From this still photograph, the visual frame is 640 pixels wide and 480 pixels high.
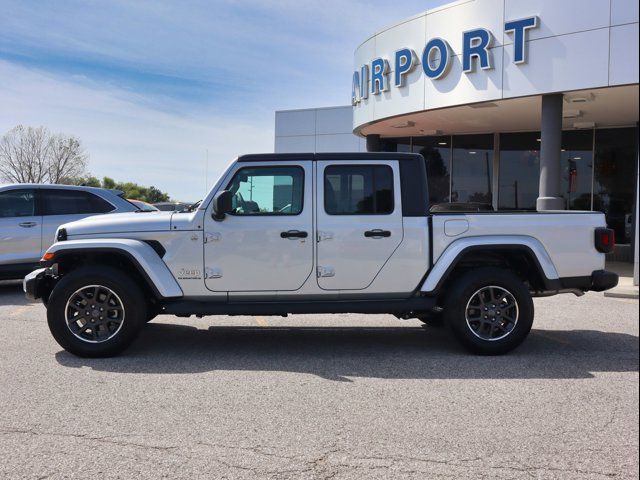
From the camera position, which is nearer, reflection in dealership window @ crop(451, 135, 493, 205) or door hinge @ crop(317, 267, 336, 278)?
door hinge @ crop(317, 267, 336, 278)

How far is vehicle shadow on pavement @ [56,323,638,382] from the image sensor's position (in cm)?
535

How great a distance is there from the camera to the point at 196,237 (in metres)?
5.80

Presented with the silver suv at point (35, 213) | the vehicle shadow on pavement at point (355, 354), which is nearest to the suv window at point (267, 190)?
the vehicle shadow on pavement at point (355, 354)

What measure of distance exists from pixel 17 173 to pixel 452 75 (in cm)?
3240

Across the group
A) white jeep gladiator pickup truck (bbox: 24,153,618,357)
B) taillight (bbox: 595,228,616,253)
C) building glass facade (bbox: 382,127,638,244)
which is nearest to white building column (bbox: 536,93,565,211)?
building glass facade (bbox: 382,127,638,244)

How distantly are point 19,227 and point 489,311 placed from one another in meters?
7.96

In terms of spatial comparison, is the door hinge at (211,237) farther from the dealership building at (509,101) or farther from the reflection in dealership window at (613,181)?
the reflection in dealership window at (613,181)

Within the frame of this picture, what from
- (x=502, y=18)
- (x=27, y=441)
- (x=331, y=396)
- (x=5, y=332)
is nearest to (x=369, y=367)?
(x=331, y=396)

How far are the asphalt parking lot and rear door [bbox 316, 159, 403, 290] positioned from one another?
87 cm

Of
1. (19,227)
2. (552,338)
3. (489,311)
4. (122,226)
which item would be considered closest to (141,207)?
(19,227)

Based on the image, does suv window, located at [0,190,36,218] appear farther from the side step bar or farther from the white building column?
the white building column

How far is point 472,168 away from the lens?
2036cm

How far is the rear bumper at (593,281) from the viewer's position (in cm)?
592

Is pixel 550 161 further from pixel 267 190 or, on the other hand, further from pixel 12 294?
pixel 12 294
